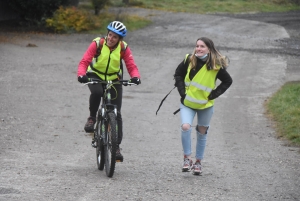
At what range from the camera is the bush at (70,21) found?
30938mm

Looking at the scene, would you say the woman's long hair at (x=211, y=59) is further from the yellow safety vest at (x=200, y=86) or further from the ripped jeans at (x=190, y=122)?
the ripped jeans at (x=190, y=122)

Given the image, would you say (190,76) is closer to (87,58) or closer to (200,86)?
(200,86)

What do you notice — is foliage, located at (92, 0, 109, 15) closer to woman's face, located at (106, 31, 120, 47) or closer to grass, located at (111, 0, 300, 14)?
grass, located at (111, 0, 300, 14)

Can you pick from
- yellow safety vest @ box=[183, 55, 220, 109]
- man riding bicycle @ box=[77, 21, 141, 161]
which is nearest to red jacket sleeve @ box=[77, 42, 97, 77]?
man riding bicycle @ box=[77, 21, 141, 161]

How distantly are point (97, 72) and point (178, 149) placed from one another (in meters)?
2.96

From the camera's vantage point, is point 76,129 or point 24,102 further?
point 24,102

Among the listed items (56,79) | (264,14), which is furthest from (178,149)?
(264,14)

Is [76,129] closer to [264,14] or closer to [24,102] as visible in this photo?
[24,102]

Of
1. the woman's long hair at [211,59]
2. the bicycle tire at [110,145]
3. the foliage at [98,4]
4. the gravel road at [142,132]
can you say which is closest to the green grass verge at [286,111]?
the gravel road at [142,132]

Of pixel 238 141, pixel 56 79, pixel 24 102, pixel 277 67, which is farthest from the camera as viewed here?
pixel 277 67

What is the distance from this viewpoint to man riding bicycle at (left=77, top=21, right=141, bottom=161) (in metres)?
8.88

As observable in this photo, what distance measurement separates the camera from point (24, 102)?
53.3 ft

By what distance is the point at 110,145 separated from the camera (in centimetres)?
870

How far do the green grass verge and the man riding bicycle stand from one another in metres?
4.32
